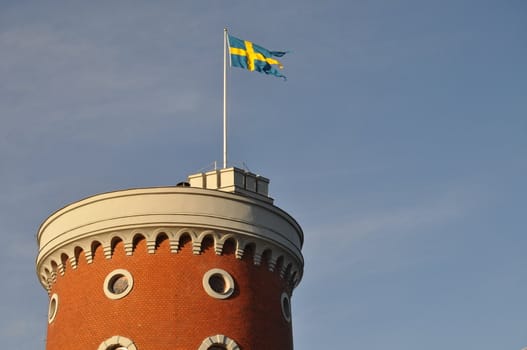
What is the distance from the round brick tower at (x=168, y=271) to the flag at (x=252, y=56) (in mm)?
6720

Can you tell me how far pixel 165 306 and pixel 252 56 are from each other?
1339 centimetres

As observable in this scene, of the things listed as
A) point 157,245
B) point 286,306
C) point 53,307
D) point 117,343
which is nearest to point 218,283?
point 157,245

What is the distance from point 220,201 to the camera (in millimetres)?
44781

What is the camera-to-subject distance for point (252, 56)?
50.6 meters

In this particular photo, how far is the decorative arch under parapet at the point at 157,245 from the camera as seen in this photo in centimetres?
4375

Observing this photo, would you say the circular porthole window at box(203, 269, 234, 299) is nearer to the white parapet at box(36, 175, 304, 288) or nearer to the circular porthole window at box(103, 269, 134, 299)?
the white parapet at box(36, 175, 304, 288)

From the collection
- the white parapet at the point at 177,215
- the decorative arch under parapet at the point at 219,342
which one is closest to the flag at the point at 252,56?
the white parapet at the point at 177,215

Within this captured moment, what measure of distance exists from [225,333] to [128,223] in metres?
5.72

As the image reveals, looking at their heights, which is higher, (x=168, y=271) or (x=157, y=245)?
(x=157, y=245)

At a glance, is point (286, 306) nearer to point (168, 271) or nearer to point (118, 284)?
point (168, 271)

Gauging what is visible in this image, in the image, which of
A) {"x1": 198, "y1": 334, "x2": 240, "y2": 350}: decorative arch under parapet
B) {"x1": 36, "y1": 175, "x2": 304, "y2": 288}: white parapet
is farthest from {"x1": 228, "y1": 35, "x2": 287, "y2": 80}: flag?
{"x1": 198, "y1": 334, "x2": 240, "y2": 350}: decorative arch under parapet

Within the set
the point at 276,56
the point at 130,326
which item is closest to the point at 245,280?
the point at 130,326

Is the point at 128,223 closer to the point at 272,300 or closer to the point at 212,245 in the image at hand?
the point at 212,245

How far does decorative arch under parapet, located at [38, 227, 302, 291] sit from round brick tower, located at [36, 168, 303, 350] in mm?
39
